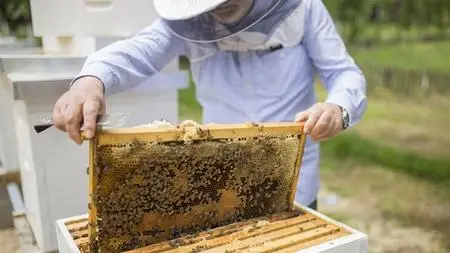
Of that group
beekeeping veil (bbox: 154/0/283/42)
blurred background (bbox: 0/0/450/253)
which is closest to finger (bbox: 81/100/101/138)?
beekeeping veil (bbox: 154/0/283/42)

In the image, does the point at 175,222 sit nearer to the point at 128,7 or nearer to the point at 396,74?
the point at 128,7

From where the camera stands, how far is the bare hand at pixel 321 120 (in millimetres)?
1077

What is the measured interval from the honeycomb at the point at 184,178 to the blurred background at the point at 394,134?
118 centimetres

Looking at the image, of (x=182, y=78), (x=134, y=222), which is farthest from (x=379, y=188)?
(x=134, y=222)

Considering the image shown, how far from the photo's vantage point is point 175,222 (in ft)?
3.37

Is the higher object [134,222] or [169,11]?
[169,11]

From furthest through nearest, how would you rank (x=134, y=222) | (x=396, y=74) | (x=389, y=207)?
(x=396, y=74)
(x=389, y=207)
(x=134, y=222)

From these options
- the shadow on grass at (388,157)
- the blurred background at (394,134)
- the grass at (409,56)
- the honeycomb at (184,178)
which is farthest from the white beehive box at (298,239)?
the grass at (409,56)

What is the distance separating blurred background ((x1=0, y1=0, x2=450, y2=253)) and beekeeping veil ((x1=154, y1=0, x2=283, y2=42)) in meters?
1.29

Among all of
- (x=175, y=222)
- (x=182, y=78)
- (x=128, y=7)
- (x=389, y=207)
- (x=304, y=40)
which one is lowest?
(x=389, y=207)

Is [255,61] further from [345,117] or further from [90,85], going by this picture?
[90,85]

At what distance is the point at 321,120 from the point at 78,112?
1.97 feet

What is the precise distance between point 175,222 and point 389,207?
9.49 ft

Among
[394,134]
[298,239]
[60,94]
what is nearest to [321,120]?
[298,239]
